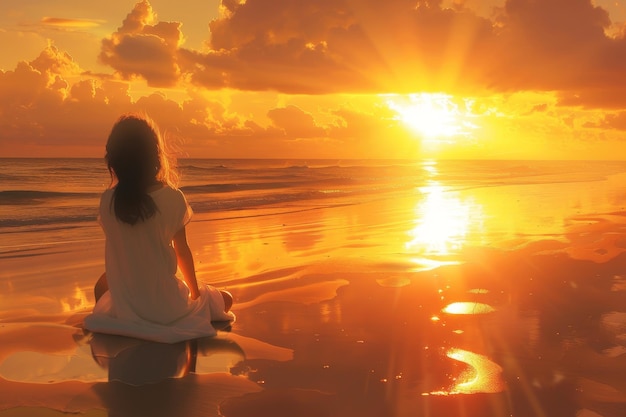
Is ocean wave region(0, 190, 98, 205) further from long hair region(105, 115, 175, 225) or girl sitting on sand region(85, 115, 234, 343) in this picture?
long hair region(105, 115, 175, 225)

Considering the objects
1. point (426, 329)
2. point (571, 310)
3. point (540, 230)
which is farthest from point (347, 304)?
point (540, 230)

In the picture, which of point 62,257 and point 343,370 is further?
point 62,257

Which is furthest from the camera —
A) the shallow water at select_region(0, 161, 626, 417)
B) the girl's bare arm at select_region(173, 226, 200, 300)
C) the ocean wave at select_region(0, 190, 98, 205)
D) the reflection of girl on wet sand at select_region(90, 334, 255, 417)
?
the ocean wave at select_region(0, 190, 98, 205)

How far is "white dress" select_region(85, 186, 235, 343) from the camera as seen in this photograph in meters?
5.55

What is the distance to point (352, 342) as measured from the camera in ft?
18.3

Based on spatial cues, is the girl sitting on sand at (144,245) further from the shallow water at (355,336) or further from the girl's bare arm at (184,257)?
the shallow water at (355,336)

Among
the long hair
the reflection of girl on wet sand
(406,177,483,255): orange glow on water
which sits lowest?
the reflection of girl on wet sand

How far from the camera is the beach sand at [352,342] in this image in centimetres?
427

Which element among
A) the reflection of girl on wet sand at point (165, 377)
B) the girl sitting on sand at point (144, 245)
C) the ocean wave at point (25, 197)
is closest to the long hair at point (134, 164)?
the girl sitting on sand at point (144, 245)

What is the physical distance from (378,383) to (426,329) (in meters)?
1.51

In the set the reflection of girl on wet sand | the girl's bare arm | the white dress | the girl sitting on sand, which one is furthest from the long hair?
the reflection of girl on wet sand

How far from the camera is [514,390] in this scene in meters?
4.41

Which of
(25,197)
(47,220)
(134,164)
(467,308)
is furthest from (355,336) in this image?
(25,197)

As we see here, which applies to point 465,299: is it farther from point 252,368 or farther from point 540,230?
point 540,230
